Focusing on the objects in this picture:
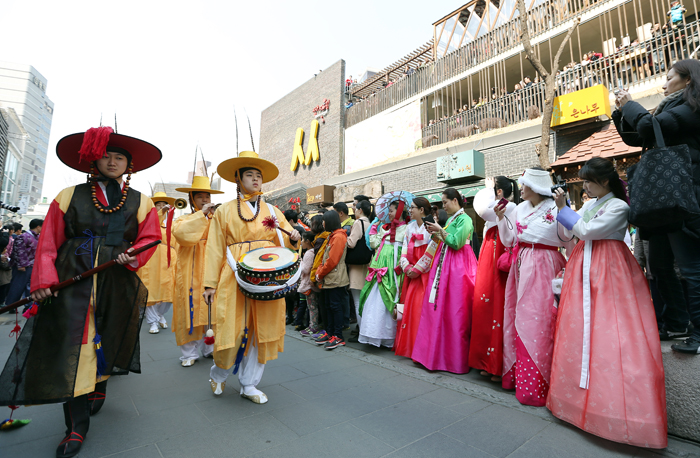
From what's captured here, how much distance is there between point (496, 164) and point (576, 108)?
2.51 metres

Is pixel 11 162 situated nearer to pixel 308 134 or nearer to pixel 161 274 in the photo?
pixel 308 134

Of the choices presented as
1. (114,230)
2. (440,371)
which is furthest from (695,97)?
(114,230)

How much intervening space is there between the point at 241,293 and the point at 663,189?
120 inches

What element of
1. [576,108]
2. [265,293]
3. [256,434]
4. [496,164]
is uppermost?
[576,108]

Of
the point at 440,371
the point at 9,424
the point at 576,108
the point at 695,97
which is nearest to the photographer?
the point at 695,97

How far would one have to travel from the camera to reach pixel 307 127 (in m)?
20.5

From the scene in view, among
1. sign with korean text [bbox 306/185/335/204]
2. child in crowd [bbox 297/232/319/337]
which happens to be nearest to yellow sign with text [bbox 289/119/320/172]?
sign with korean text [bbox 306/185/335/204]

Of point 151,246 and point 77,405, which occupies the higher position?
point 151,246

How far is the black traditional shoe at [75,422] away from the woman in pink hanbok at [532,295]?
313cm

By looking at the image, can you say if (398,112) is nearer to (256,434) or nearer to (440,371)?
(440,371)

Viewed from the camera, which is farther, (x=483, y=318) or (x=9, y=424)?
(x=483, y=318)

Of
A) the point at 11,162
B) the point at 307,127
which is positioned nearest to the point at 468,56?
the point at 307,127

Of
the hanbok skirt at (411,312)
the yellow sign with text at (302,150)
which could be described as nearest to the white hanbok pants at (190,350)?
the hanbok skirt at (411,312)

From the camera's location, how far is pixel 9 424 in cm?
242
